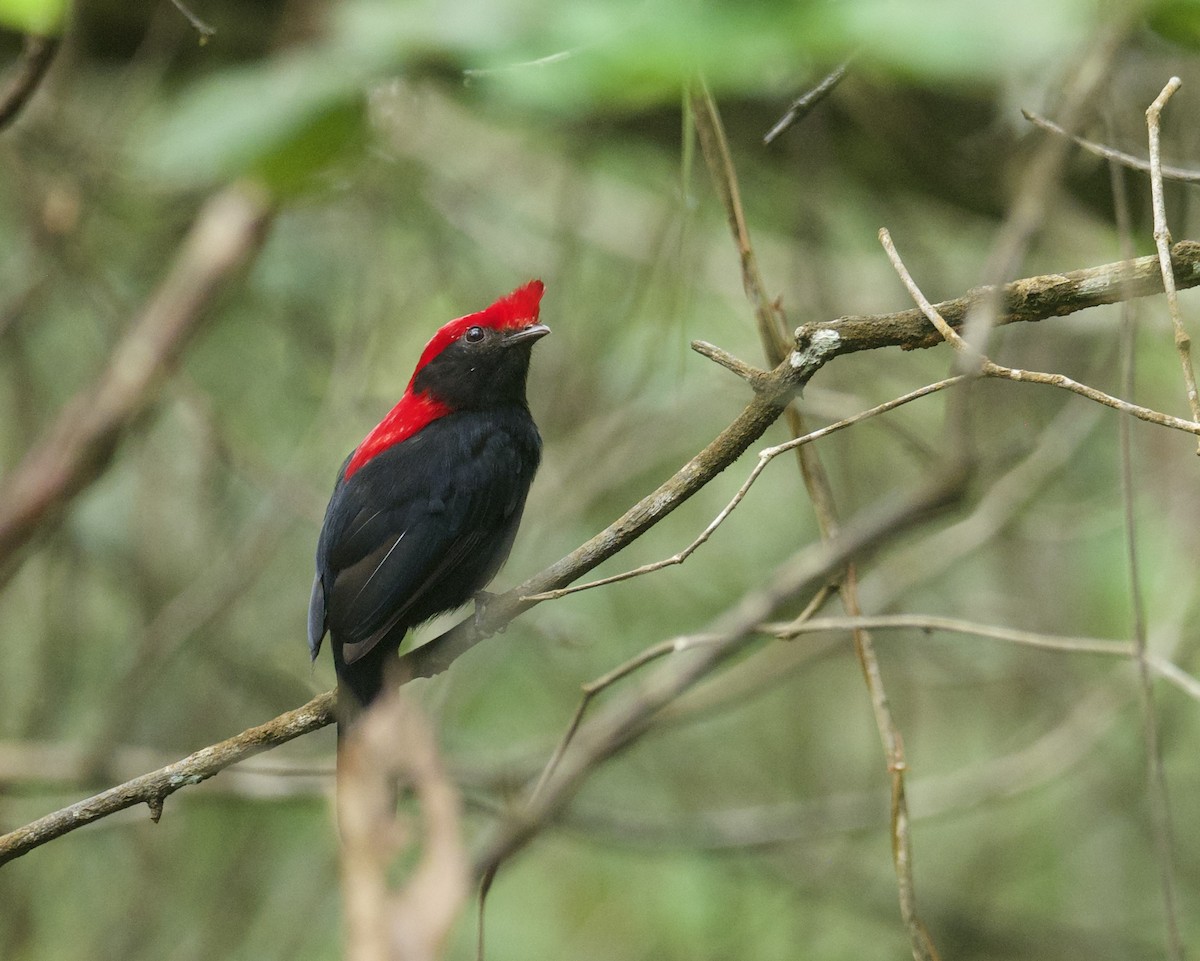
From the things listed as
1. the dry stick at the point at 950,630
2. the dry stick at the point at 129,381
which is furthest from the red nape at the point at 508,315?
the dry stick at the point at 950,630

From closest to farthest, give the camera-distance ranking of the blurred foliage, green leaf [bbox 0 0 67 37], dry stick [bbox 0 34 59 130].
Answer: green leaf [bbox 0 0 67 37], dry stick [bbox 0 34 59 130], the blurred foliage

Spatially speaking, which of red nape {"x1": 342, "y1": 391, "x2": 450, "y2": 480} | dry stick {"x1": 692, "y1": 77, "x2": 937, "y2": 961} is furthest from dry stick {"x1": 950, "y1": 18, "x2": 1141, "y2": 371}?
red nape {"x1": 342, "y1": 391, "x2": 450, "y2": 480}

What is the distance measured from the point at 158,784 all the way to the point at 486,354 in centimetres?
178

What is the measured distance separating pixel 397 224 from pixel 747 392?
1917 mm

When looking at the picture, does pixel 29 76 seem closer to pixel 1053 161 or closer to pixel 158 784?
pixel 158 784

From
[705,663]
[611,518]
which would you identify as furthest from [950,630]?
[611,518]

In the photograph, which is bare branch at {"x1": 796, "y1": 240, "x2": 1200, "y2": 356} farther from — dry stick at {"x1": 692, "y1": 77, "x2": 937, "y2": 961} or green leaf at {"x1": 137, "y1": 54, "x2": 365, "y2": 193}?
green leaf at {"x1": 137, "y1": 54, "x2": 365, "y2": 193}

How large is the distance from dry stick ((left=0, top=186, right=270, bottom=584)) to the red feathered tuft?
0.62 meters

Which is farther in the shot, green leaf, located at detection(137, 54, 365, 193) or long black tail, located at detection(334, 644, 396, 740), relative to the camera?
long black tail, located at detection(334, 644, 396, 740)

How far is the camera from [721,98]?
149 inches

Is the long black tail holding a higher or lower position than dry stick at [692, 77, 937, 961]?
lower

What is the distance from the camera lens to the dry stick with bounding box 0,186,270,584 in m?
3.39

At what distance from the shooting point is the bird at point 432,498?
3.23 meters

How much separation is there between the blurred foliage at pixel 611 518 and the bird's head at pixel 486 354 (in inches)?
18.5
